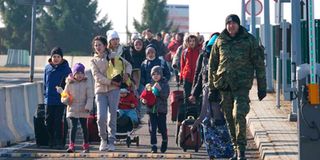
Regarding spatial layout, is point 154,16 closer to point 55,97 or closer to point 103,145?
point 55,97

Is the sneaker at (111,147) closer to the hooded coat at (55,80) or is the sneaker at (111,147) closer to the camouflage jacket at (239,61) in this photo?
the hooded coat at (55,80)

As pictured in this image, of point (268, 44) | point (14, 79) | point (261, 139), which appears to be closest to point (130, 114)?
point (261, 139)

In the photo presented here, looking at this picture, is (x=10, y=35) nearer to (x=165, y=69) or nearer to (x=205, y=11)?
(x=205, y=11)

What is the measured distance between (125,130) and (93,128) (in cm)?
68

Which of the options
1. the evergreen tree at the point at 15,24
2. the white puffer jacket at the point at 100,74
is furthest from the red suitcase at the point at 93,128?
the evergreen tree at the point at 15,24

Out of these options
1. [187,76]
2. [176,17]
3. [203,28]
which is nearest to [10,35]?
[176,17]

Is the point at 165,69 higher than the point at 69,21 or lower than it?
lower

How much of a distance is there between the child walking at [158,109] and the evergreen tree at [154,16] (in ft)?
299

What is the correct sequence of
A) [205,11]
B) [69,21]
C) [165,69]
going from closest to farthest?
1. [165,69]
2. [205,11]
3. [69,21]

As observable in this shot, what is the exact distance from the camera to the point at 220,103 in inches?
604

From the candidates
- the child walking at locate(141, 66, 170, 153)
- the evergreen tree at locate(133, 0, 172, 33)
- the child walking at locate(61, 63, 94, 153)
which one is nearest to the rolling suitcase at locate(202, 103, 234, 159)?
the child walking at locate(141, 66, 170, 153)

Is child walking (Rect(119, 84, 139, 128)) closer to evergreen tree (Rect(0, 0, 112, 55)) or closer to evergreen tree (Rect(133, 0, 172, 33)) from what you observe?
evergreen tree (Rect(0, 0, 112, 55))

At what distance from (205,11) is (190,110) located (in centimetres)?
2575

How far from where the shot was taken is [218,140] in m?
15.5
